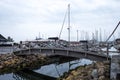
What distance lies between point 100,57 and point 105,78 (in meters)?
14.8

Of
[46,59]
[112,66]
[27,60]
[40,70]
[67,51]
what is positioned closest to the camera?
[112,66]

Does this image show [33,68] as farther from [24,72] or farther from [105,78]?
[105,78]

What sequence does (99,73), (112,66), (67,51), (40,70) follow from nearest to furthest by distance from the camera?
(112,66) < (99,73) < (67,51) < (40,70)

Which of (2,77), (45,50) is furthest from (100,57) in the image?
(2,77)

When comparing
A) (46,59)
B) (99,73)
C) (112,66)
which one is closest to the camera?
(112,66)

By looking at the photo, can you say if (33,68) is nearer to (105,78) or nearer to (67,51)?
(67,51)

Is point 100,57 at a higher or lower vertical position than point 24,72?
higher

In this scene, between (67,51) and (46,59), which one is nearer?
(67,51)

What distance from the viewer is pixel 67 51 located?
4475cm

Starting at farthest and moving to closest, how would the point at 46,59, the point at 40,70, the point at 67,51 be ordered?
the point at 46,59 → the point at 40,70 → the point at 67,51

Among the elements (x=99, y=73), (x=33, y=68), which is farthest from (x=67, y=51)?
(x=99, y=73)

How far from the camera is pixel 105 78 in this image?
2556 centimetres

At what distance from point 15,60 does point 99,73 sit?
26.7m

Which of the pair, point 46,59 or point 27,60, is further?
point 46,59
